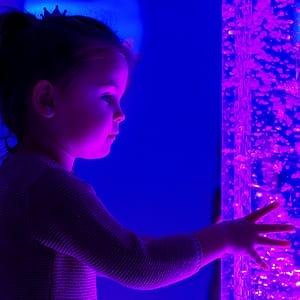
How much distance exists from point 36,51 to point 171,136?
53 cm

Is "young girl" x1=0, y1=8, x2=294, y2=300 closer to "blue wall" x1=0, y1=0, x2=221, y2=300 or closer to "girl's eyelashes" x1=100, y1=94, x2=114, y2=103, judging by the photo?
"girl's eyelashes" x1=100, y1=94, x2=114, y2=103

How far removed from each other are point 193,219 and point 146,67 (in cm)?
39

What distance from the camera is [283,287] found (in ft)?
2.15

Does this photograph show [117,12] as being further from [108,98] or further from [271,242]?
[271,242]

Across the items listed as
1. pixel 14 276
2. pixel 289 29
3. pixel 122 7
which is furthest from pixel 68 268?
pixel 122 7

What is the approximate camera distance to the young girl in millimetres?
605

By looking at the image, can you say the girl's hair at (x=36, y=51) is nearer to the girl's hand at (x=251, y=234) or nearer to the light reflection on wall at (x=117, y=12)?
the girl's hand at (x=251, y=234)

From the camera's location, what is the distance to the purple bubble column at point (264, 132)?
25.9 inches

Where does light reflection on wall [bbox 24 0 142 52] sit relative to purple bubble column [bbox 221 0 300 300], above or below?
above

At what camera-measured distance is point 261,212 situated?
65 cm

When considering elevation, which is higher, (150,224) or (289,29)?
(289,29)

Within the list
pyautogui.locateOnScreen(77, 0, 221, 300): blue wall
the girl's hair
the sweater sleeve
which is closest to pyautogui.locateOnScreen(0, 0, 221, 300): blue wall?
pyautogui.locateOnScreen(77, 0, 221, 300): blue wall

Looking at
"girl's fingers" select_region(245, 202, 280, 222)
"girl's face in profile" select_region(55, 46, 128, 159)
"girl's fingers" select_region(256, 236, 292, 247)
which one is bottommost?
"girl's fingers" select_region(256, 236, 292, 247)

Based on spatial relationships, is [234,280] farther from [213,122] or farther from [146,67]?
[146,67]
